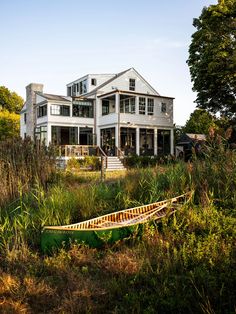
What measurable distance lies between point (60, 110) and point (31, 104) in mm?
5968

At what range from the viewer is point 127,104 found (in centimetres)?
3167

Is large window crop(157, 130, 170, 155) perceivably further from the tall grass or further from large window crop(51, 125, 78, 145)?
the tall grass

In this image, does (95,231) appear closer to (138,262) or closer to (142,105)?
(138,262)

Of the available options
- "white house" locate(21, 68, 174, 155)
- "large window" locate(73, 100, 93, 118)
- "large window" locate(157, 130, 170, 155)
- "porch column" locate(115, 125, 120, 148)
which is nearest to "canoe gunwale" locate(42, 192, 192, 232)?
"porch column" locate(115, 125, 120, 148)

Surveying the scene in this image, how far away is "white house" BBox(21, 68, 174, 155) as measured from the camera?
29953mm

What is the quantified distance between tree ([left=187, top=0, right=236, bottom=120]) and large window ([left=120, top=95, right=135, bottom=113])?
6779mm

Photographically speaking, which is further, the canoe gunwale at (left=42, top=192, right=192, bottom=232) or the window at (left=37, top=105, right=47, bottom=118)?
the window at (left=37, top=105, right=47, bottom=118)

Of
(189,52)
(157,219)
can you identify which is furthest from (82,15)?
(189,52)

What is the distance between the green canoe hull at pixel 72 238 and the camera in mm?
4875

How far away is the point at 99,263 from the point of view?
4.40 meters

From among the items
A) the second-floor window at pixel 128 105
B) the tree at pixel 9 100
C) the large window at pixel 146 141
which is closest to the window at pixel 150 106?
the second-floor window at pixel 128 105

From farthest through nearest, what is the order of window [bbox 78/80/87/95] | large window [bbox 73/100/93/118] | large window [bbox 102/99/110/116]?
window [bbox 78/80/87/95]
large window [bbox 102/99/110/116]
large window [bbox 73/100/93/118]

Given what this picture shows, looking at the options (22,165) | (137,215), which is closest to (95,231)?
(137,215)

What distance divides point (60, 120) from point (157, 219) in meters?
27.1
